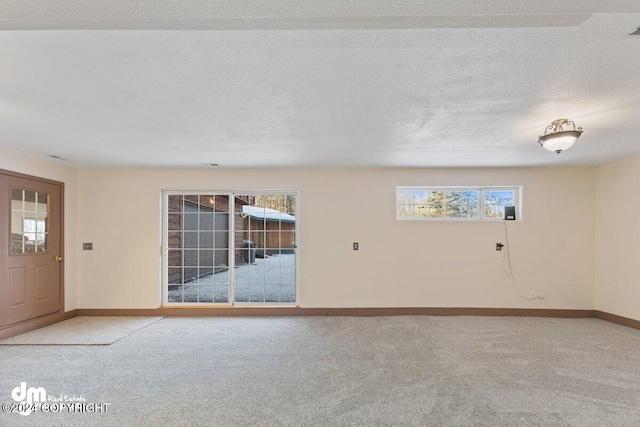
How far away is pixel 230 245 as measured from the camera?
5461 millimetres

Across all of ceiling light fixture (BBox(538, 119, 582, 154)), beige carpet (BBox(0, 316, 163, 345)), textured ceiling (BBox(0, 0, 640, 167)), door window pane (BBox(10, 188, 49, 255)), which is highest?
textured ceiling (BBox(0, 0, 640, 167))

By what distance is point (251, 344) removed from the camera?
12.8 feet

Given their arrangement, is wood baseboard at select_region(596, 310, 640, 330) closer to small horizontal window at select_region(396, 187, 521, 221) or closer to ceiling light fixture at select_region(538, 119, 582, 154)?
small horizontal window at select_region(396, 187, 521, 221)

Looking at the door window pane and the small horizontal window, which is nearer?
the door window pane

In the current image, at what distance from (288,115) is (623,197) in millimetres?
5003

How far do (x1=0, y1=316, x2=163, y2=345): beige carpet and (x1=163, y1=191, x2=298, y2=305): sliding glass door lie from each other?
2.51 ft

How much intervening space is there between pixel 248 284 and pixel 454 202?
3657 mm

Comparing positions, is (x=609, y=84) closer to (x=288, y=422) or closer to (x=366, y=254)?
(x=288, y=422)

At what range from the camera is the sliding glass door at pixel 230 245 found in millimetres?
5465

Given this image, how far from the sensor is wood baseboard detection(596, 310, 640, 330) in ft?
14.9

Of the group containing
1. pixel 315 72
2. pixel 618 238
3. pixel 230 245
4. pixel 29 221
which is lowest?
pixel 230 245
